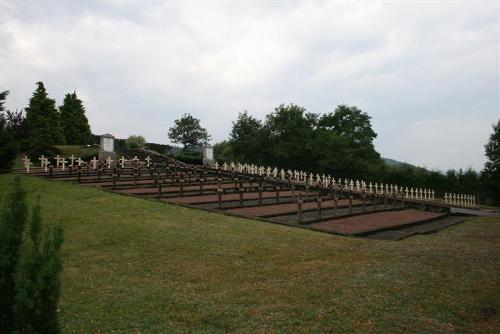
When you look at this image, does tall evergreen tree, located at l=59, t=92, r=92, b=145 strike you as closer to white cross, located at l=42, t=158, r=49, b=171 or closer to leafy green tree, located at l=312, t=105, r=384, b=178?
white cross, located at l=42, t=158, r=49, b=171

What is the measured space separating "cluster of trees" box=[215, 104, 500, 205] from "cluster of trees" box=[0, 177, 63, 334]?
45.5 meters

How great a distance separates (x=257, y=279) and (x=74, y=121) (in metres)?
42.9

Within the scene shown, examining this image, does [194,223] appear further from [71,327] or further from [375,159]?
[375,159]

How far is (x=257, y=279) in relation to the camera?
820 centimetres

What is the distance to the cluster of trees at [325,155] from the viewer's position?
159 ft

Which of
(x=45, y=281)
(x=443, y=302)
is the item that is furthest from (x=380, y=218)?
(x=45, y=281)

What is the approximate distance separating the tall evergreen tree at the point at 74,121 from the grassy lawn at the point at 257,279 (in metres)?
34.2

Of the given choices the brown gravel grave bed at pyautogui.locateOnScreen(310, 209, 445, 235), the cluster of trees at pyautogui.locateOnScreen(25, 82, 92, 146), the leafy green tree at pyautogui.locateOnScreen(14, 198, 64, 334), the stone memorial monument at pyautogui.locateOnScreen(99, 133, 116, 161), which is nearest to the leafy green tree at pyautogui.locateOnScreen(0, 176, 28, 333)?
the leafy green tree at pyautogui.locateOnScreen(14, 198, 64, 334)

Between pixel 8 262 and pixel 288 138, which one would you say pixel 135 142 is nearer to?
pixel 288 138

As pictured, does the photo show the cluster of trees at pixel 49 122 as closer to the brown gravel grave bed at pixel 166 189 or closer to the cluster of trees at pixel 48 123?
the cluster of trees at pixel 48 123

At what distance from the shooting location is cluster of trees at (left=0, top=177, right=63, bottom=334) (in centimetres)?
351

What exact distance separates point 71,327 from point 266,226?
851 centimetres

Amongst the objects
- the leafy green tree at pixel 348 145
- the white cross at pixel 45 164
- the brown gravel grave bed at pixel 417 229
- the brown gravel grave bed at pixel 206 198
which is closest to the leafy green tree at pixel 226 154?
the leafy green tree at pixel 348 145

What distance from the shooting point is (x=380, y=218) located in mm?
18875
